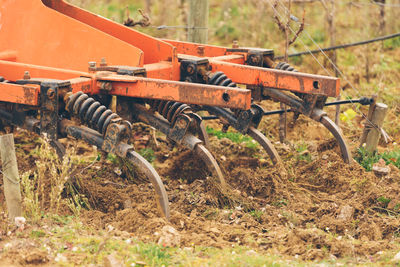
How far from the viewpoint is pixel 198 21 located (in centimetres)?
679

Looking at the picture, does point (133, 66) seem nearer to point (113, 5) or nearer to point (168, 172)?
point (168, 172)

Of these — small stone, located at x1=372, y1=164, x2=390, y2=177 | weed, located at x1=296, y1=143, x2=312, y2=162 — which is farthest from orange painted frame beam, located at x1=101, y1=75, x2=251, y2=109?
weed, located at x1=296, y1=143, x2=312, y2=162

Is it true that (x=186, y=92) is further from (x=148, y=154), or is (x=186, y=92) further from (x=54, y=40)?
(x=148, y=154)

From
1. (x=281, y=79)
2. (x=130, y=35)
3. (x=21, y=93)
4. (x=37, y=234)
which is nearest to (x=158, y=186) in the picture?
(x=37, y=234)

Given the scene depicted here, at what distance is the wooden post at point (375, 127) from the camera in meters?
5.69

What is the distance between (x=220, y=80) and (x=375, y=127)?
162 centimetres

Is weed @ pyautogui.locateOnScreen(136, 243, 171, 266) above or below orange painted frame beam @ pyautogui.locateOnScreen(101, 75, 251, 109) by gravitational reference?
below

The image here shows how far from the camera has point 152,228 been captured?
4102 millimetres

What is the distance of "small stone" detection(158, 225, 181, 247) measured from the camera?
12.7 ft

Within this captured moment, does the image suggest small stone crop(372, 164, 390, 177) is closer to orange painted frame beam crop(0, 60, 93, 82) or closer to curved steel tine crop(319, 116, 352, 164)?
curved steel tine crop(319, 116, 352, 164)

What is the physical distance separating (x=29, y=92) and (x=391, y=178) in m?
3.03

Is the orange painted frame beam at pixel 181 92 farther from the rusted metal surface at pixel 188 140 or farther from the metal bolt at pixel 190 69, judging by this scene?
the metal bolt at pixel 190 69

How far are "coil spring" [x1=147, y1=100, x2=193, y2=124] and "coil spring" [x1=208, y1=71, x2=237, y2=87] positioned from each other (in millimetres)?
386

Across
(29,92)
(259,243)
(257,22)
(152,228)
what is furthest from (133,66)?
(257,22)
